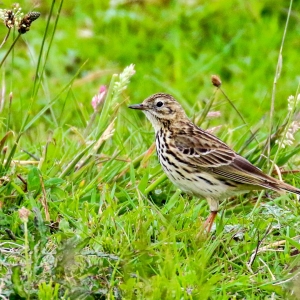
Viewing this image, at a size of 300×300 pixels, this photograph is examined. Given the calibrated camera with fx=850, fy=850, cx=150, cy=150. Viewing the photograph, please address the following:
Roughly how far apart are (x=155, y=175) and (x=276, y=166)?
35.6 inches

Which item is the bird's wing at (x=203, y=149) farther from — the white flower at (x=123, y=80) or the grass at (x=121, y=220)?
the white flower at (x=123, y=80)

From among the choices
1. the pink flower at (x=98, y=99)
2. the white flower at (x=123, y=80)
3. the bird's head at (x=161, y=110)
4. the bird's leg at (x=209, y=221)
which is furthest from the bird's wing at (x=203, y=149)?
the pink flower at (x=98, y=99)

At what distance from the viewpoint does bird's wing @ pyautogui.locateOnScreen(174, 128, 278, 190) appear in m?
5.81

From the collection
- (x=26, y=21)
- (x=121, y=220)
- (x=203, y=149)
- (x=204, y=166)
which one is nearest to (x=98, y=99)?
(x=203, y=149)

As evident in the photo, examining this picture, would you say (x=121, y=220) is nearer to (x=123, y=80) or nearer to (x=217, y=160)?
(x=217, y=160)

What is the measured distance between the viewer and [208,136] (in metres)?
6.37

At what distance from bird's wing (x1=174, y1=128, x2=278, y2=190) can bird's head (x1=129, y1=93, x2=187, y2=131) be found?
0.23 m

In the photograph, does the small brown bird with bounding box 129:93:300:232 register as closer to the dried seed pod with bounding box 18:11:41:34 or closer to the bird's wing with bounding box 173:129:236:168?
the bird's wing with bounding box 173:129:236:168

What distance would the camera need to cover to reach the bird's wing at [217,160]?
5.81 m

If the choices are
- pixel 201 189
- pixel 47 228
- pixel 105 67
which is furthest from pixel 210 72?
pixel 47 228

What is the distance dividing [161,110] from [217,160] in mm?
773

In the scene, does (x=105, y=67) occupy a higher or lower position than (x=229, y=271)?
lower

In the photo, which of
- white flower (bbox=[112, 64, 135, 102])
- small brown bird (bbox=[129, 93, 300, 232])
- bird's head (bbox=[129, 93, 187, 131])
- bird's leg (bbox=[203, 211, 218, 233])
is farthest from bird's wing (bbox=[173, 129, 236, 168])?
white flower (bbox=[112, 64, 135, 102])

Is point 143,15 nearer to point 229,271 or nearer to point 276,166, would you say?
point 276,166
